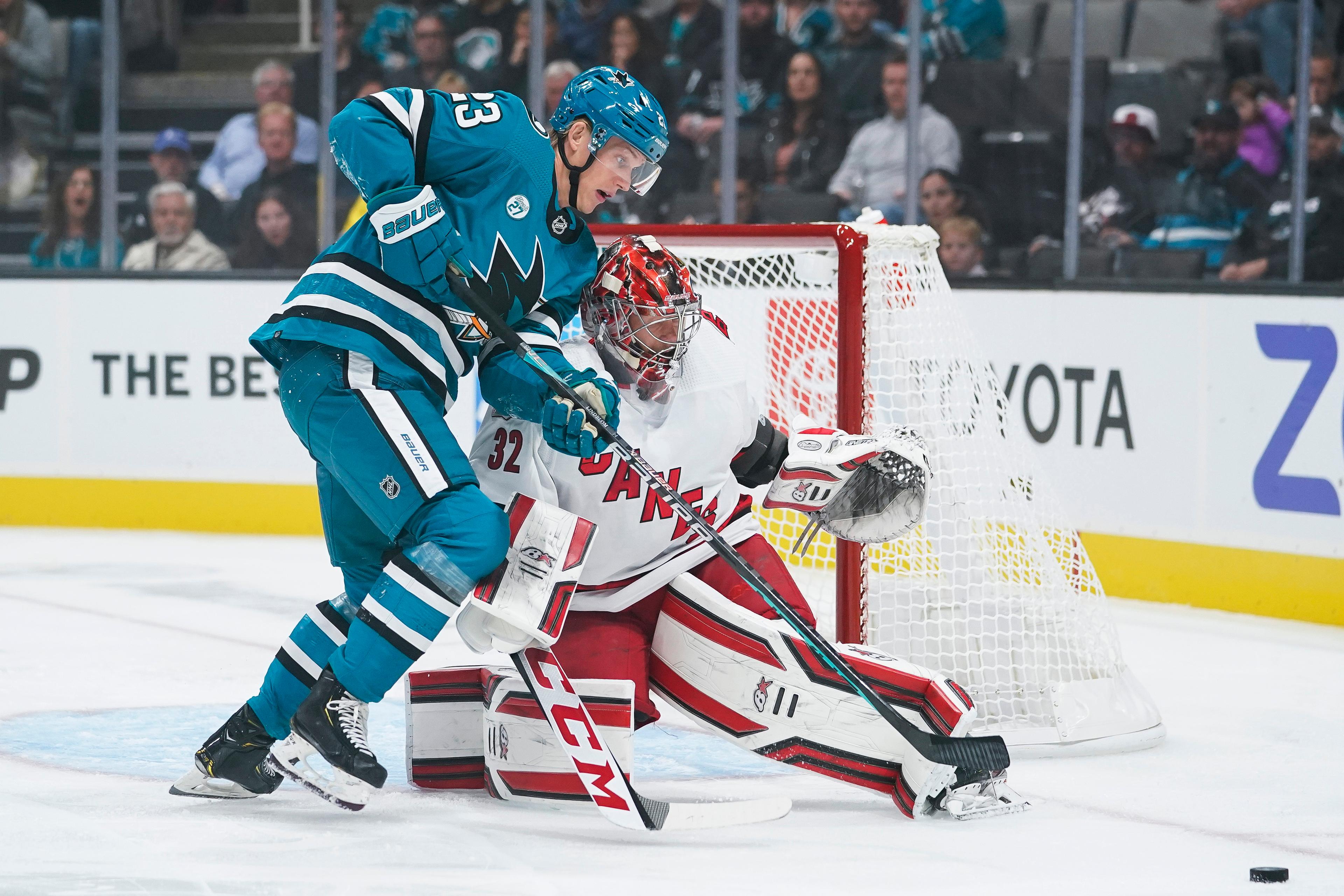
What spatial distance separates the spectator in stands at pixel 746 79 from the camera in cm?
593

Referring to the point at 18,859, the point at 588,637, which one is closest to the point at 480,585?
the point at 588,637

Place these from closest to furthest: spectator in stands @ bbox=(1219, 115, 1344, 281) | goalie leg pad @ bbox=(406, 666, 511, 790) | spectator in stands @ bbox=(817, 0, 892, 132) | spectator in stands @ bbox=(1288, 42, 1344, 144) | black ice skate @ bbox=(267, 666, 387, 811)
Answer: black ice skate @ bbox=(267, 666, 387, 811) → goalie leg pad @ bbox=(406, 666, 511, 790) → spectator in stands @ bbox=(1219, 115, 1344, 281) → spectator in stands @ bbox=(1288, 42, 1344, 144) → spectator in stands @ bbox=(817, 0, 892, 132)

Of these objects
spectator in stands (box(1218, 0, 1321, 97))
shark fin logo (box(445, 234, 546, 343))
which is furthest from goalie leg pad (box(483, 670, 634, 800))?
spectator in stands (box(1218, 0, 1321, 97))

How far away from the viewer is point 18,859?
2.25 meters

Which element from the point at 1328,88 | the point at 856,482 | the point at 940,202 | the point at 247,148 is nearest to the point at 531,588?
the point at 856,482

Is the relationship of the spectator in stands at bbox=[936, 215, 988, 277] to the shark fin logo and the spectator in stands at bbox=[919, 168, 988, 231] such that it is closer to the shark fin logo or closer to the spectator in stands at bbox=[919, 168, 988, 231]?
the spectator in stands at bbox=[919, 168, 988, 231]

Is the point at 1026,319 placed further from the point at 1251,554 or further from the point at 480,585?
the point at 480,585

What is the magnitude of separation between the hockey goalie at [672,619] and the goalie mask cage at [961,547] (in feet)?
1.68

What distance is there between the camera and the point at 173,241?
577 centimetres

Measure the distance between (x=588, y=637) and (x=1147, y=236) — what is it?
335 cm

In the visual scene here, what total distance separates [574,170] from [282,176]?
351 cm

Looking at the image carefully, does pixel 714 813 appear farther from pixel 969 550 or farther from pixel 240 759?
pixel 969 550

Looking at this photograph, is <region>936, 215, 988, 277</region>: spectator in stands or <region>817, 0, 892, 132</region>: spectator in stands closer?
<region>936, 215, 988, 277</region>: spectator in stands

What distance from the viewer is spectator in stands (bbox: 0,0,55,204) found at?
5.91 meters
